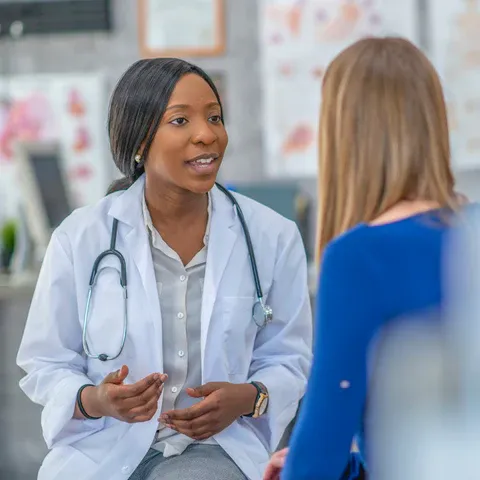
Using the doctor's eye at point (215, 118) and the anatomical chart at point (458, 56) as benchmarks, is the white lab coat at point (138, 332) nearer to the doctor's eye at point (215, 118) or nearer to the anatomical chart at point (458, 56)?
the doctor's eye at point (215, 118)

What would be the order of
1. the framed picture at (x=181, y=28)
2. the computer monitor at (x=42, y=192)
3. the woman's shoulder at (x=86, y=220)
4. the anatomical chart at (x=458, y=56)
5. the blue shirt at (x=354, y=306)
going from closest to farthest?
1. the blue shirt at (x=354, y=306)
2. the woman's shoulder at (x=86, y=220)
3. the computer monitor at (x=42, y=192)
4. the anatomical chart at (x=458, y=56)
5. the framed picture at (x=181, y=28)

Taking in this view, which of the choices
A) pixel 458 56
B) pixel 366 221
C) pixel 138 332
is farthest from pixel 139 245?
pixel 458 56

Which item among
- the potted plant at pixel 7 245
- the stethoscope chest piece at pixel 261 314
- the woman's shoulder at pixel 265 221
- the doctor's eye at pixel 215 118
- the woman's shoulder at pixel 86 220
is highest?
the doctor's eye at pixel 215 118

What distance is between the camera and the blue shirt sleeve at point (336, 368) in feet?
3.28

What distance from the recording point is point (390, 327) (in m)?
1.01

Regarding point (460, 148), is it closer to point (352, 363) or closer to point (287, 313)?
point (287, 313)

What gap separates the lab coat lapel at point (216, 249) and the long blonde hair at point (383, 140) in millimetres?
486

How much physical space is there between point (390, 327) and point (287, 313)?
2.06 feet

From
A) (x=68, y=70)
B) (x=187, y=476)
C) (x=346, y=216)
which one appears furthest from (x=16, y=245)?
(x=346, y=216)

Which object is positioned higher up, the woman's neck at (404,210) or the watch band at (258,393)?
the woman's neck at (404,210)

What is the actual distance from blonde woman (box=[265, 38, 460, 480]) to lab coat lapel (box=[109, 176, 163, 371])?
43cm

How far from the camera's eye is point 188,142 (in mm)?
1547

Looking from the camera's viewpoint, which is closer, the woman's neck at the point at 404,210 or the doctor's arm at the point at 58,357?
the woman's neck at the point at 404,210

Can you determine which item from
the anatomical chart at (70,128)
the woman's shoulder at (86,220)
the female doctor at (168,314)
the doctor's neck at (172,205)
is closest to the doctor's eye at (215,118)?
the female doctor at (168,314)
